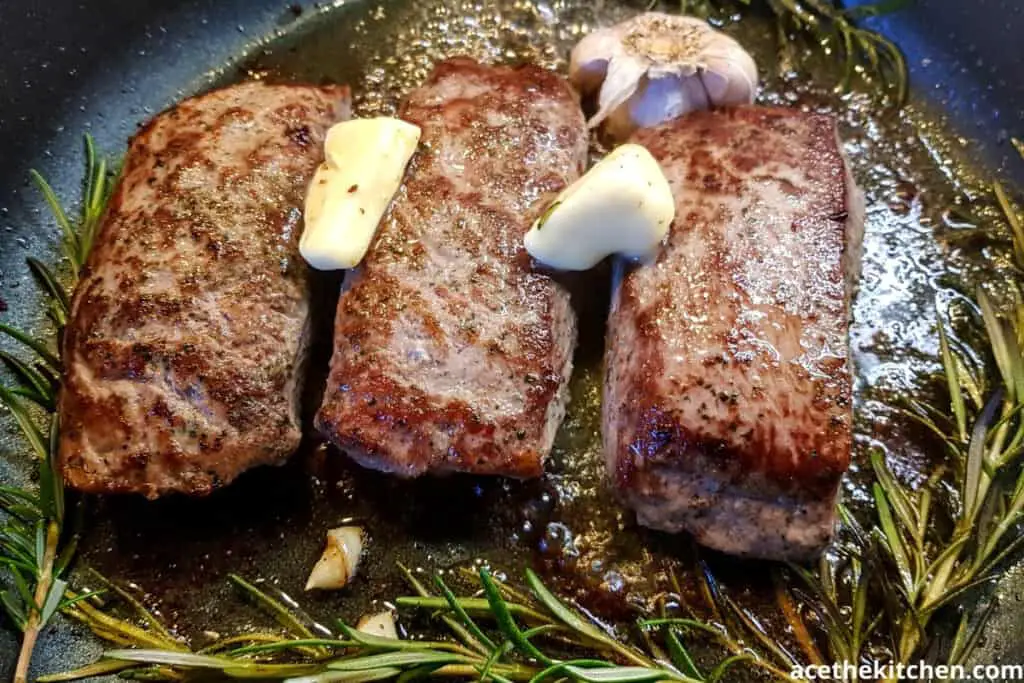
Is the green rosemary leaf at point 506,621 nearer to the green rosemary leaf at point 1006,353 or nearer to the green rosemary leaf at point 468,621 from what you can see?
the green rosemary leaf at point 468,621

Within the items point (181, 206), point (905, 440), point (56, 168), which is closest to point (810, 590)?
point (905, 440)

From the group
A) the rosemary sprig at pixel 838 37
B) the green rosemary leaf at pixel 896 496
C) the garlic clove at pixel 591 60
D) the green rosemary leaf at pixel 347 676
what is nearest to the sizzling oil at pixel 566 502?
the green rosemary leaf at pixel 896 496

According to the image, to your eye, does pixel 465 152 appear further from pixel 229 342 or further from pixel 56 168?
pixel 56 168

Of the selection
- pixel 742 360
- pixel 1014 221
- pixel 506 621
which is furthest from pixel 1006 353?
pixel 506 621

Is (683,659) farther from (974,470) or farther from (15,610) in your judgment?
(15,610)

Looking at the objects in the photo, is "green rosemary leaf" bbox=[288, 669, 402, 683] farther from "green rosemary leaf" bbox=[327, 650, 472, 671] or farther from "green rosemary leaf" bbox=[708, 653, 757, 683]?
"green rosemary leaf" bbox=[708, 653, 757, 683]

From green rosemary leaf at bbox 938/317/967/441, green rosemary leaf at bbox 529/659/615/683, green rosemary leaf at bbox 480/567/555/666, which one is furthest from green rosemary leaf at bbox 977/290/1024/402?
green rosemary leaf at bbox 480/567/555/666
